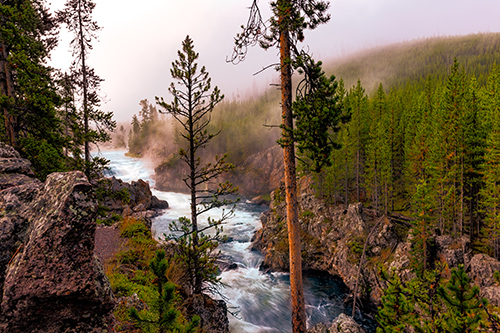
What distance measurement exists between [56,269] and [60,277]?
14 centimetres

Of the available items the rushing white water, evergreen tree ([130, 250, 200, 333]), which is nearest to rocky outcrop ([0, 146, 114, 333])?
evergreen tree ([130, 250, 200, 333])

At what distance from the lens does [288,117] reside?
736cm

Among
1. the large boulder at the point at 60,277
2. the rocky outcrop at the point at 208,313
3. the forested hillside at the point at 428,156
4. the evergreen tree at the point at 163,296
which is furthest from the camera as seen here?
the forested hillside at the point at 428,156

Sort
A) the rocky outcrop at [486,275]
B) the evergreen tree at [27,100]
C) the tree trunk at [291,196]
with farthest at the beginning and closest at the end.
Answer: the rocky outcrop at [486,275]
the evergreen tree at [27,100]
the tree trunk at [291,196]

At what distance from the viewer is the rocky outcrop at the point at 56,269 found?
3396 millimetres

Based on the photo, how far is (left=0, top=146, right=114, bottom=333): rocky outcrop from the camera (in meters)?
3.40

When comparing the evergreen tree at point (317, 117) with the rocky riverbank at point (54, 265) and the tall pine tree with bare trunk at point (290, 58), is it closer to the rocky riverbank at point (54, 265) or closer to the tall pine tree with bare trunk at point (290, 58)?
the tall pine tree with bare trunk at point (290, 58)

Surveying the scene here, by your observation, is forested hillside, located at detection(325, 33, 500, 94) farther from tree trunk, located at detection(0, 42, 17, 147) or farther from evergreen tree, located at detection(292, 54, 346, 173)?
tree trunk, located at detection(0, 42, 17, 147)

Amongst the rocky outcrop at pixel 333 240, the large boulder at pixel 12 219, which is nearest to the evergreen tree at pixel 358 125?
the rocky outcrop at pixel 333 240

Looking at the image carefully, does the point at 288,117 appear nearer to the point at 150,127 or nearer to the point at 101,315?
the point at 101,315

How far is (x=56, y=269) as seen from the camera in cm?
355

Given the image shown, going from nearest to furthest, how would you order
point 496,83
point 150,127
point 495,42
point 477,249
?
1. point 477,249
2. point 496,83
3. point 150,127
4. point 495,42

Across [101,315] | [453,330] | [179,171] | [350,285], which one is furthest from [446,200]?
[179,171]

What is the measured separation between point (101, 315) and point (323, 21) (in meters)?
8.87
